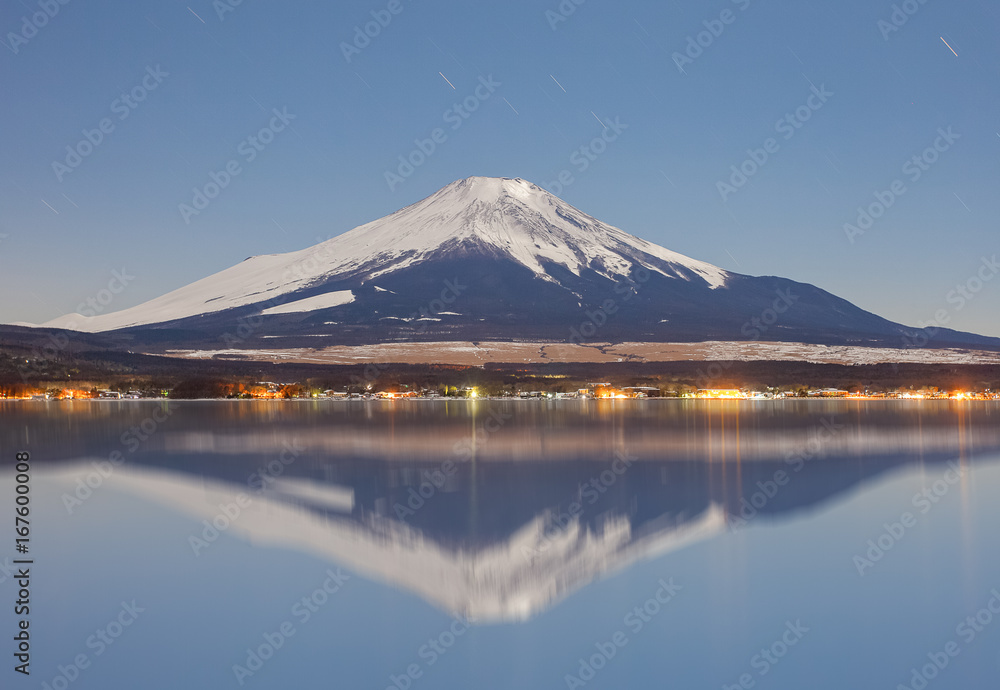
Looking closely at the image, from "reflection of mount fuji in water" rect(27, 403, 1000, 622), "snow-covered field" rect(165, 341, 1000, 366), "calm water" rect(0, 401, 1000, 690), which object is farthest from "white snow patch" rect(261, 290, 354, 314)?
"calm water" rect(0, 401, 1000, 690)

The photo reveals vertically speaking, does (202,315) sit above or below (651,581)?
above

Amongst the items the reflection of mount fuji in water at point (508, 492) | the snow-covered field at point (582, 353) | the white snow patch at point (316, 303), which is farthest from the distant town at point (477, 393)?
the white snow patch at point (316, 303)

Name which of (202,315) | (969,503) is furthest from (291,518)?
(202,315)

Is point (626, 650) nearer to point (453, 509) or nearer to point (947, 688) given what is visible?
point (947, 688)

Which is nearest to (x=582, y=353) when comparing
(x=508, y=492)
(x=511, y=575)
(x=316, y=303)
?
(x=316, y=303)

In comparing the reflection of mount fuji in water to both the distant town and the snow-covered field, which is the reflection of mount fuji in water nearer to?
the distant town

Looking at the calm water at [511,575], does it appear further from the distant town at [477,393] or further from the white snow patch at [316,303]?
the white snow patch at [316,303]

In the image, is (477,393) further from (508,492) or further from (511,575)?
(511,575)
